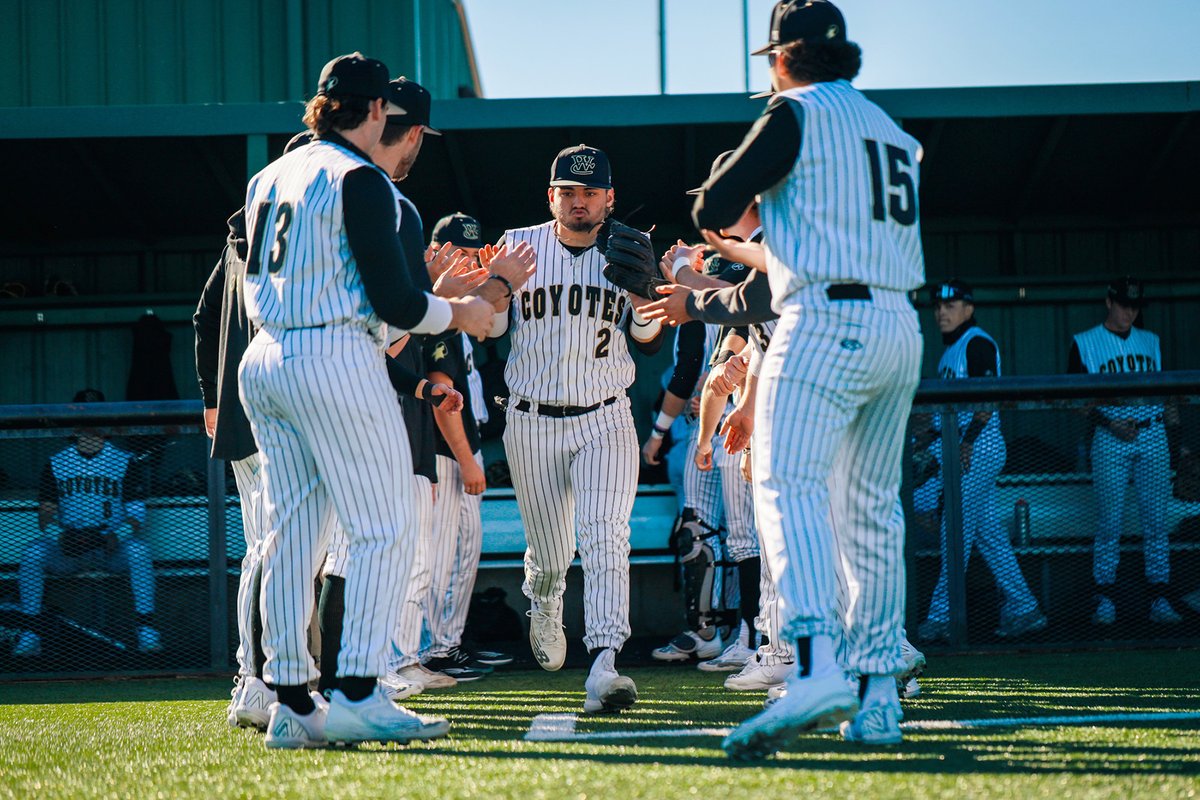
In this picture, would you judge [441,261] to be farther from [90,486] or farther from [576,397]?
[90,486]

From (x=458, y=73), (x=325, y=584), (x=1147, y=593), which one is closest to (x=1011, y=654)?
(x=1147, y=593)

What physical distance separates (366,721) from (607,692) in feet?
3.53

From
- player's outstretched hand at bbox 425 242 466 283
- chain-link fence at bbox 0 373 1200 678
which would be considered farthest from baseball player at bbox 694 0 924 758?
chain-link fence at bbox 0 373 1200 678

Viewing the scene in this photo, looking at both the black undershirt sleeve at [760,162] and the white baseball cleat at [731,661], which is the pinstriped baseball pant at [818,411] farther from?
the white baseball cleat at [731,661]

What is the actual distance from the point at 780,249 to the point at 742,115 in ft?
20.0

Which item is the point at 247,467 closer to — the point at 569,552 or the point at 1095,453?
the point at 569,552

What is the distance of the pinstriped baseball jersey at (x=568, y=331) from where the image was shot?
4.97 m

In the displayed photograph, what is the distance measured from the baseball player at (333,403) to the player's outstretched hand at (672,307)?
0.69 m

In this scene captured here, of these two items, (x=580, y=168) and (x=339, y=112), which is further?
(x=580, y=168)

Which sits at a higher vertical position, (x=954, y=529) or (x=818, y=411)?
(x=818, y=411)

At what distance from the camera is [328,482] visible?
3598mm

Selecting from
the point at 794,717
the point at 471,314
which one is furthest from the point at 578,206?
the point at 794,717

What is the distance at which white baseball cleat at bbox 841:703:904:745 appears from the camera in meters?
3.53

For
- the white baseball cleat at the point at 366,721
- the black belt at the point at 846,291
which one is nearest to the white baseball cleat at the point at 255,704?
the white baseball cleat at the point at 366,721
